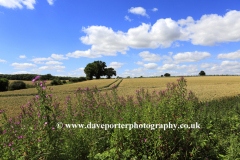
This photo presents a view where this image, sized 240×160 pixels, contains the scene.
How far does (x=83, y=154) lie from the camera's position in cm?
359

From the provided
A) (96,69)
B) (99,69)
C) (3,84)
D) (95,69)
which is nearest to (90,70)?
(95,69)

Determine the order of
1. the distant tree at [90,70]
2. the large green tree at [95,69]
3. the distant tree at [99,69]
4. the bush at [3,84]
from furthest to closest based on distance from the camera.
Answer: the distant tree at [99,69] → the large green tree at [95,69] → the distant tree at [90,70] → the bush at [3,84]

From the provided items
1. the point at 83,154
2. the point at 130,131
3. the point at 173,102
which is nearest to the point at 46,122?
the point at 83,154

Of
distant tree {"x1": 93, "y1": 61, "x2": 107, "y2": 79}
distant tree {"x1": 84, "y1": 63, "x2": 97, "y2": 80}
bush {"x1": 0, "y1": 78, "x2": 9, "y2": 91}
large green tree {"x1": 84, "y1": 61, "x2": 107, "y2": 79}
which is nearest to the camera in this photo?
bush {"x1": 0, "y1": 78, "x2": 9, "y2": 91}

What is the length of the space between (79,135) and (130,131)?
1.44m

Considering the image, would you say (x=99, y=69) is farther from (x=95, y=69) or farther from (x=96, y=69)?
(x=95, y=69)

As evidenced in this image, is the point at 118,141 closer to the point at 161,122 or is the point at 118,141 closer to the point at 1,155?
the point at 161,122

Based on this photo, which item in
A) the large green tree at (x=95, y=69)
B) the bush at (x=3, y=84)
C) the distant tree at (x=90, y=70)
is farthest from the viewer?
the large green tree at (x=95, y=69)

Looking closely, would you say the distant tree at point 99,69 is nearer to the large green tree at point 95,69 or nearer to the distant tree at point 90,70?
the large green tree at point 95,69

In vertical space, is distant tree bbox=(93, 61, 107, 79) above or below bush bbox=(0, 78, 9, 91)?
above

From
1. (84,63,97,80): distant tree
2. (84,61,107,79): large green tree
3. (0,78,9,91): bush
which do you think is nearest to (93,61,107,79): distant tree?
(84,61,107,79): large green tree

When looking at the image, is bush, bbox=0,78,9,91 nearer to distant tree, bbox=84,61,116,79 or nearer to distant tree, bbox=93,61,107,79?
distant tree, bbox=84,61,116,79

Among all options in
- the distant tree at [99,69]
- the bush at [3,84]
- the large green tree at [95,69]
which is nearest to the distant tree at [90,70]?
the large green tree at [95,69]

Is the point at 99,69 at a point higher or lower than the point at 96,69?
higher
